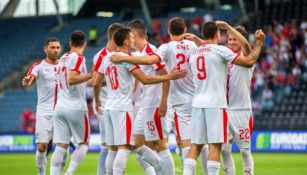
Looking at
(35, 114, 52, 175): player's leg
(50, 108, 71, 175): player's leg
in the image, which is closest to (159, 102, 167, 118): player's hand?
(50, 108, 71, 175): player's leg

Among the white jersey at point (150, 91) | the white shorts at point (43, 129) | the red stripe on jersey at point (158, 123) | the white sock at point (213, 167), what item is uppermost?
the white jersey at point (150, 91)

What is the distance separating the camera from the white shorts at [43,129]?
15.2m

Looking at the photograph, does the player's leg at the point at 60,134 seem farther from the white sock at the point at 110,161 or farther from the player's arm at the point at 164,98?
the player's arm at the point at 164,98

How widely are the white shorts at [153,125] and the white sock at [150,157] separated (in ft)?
0.58

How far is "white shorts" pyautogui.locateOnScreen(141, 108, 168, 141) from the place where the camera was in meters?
13.2

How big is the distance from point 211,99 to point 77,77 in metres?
2.57

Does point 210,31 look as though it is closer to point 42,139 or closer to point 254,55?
point 254,55

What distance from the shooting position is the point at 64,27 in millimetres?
43844

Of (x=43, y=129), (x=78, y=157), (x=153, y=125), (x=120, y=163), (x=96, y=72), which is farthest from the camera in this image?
(x=43, y=129)

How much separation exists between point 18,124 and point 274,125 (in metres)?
12.8

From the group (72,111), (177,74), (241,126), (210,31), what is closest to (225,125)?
(177,74)

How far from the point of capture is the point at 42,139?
15.2m

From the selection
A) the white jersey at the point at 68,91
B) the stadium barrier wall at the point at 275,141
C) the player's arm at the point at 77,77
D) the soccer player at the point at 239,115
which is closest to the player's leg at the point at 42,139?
the white jersey at the point at 68,91

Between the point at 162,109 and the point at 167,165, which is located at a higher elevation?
the point at 162,109
